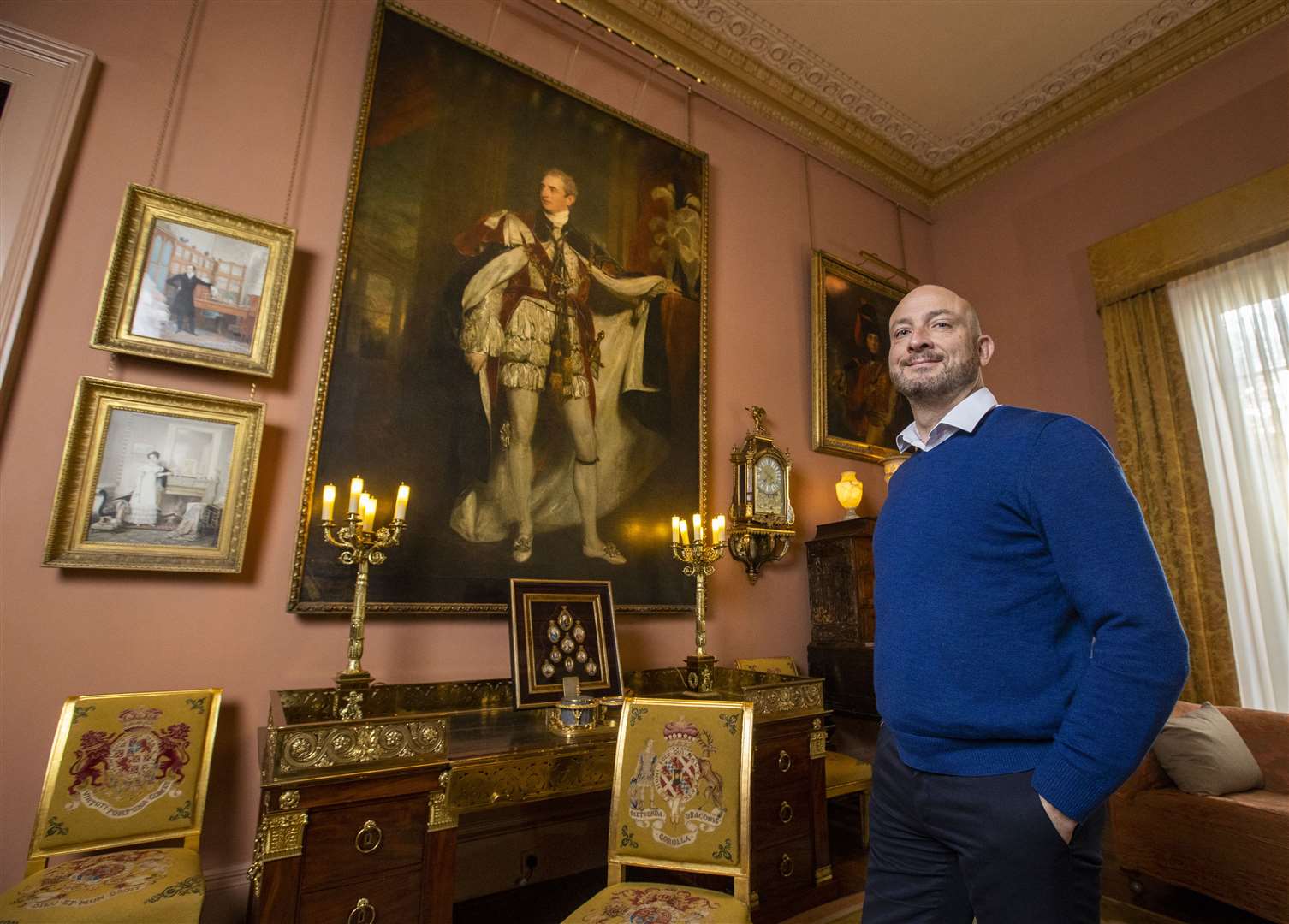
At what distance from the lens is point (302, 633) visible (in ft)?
8.95

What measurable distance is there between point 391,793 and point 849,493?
11.2 ft

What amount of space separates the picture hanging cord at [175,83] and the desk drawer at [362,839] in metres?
2.65

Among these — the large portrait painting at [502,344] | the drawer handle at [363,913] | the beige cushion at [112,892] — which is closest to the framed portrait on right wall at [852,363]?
the large portrait painting at [502,344]

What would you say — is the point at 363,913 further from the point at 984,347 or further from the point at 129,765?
the point at 984,347

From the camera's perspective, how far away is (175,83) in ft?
9.39

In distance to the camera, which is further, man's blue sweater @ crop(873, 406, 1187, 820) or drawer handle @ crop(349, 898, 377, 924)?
drawer handle @ crop(349, 898, 377, 924)

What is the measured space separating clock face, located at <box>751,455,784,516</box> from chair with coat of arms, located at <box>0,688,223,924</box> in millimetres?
2954

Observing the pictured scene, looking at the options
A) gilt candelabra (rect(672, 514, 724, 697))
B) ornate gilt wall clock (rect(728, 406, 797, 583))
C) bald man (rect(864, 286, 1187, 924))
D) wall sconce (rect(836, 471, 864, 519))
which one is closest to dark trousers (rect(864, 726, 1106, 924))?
bald man (rect(864, 286, 1187, 924))

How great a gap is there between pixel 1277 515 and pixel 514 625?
453 centimetres

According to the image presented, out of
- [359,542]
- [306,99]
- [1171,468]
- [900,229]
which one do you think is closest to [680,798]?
[359,542]

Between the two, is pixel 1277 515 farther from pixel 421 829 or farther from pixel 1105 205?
pixel 421 829

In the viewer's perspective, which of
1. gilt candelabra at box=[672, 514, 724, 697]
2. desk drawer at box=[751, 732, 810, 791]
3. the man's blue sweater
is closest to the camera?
the man's blue sweater

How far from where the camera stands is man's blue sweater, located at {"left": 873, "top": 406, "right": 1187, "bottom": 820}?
110 cm

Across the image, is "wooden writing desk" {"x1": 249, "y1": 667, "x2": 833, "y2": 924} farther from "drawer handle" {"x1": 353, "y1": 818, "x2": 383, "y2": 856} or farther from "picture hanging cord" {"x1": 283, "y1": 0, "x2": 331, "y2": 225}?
"picture hanging cord" {"x1": 283, "y1": 0, "x2": 331, "y2": 225}
